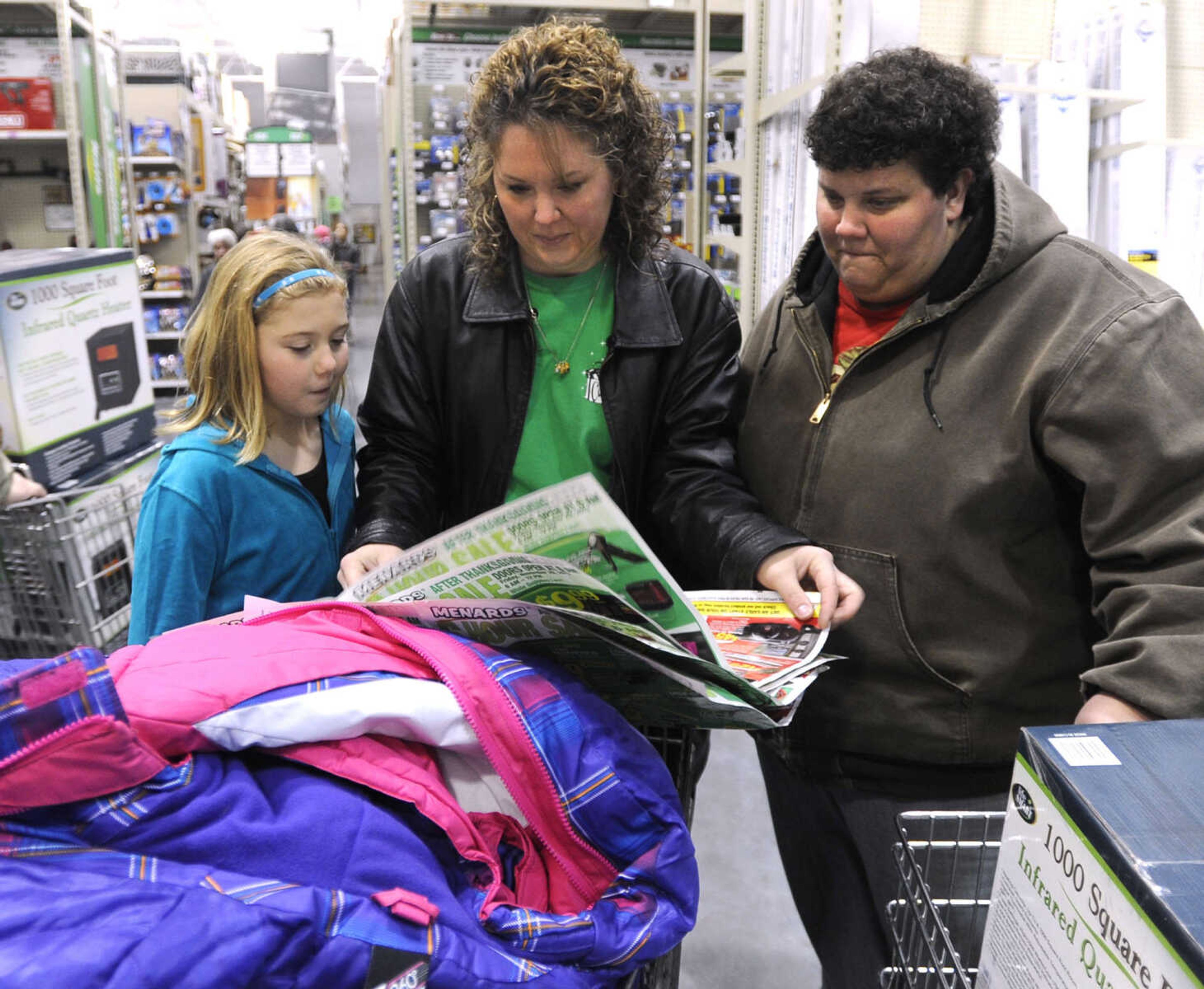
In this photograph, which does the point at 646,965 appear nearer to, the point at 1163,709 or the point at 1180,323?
the point at 1163,709

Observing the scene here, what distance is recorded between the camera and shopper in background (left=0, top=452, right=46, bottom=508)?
2.38 m

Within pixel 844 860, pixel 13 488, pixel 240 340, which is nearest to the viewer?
pixel 844 860

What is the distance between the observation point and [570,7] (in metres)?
4.71

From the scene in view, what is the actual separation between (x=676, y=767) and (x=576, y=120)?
852mm

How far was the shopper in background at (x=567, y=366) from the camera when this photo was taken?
1502mm

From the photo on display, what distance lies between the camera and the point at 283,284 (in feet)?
5.28

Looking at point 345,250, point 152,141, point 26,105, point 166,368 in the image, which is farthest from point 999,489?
point 345,250

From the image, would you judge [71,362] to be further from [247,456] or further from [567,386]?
[567,386]

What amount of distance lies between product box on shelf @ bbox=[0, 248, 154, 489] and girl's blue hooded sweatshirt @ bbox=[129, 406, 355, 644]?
120cm

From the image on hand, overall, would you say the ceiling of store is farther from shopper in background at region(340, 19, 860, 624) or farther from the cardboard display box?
shopper in background at region(340, 19, 860, 624)

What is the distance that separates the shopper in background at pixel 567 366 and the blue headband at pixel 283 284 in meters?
0.14

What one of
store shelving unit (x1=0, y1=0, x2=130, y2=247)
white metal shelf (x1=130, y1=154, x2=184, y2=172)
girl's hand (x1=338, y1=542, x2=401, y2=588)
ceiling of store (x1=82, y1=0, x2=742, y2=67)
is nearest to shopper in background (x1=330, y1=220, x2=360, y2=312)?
ceiling of store (x1=82, y1=0, x2=742, y2=67)

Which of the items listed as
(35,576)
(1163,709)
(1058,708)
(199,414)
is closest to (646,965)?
(1163,709)

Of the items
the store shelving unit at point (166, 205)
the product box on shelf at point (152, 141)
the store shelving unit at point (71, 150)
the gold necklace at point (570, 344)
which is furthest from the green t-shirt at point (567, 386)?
the product box on shelf at point (152, 141)
